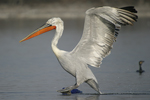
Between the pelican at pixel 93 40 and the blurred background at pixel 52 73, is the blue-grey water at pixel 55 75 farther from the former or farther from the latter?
the pelican at pixel 93 40

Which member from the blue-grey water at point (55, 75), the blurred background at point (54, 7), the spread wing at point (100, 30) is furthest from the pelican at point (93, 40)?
the blurred background at point (54, 7)

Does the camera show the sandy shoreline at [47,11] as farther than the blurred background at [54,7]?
No

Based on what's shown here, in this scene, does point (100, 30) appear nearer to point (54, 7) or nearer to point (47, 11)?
point (47, 11)

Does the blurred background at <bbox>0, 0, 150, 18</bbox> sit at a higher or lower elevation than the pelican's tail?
higher

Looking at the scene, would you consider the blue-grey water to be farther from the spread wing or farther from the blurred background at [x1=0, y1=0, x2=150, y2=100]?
the spread wing

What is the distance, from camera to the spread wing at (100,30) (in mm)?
6141

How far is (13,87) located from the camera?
7230mm

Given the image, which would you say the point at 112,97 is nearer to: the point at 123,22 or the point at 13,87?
the point at 123,22

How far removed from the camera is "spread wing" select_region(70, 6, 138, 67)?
614 centimetres

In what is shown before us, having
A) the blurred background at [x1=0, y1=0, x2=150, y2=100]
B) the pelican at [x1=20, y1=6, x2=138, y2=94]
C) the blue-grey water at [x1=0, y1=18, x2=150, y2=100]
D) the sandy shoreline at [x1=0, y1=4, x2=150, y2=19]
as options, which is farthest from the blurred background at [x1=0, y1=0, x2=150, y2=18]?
the pelican at [x1=20, y1=6, x2=138, y2=94]

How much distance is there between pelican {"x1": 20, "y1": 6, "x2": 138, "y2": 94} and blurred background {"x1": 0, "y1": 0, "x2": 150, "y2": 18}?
1925 cm

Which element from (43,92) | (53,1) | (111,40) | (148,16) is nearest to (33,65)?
(43,92)

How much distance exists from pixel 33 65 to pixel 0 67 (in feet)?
2.96

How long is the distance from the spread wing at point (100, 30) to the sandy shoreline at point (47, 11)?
→ 1926cm
